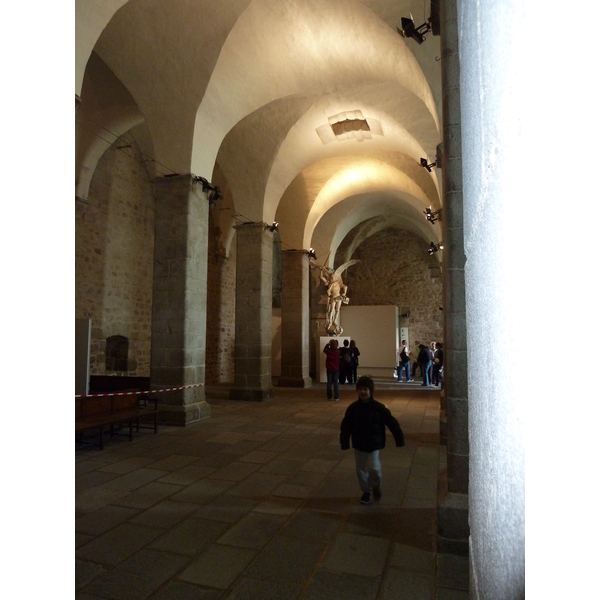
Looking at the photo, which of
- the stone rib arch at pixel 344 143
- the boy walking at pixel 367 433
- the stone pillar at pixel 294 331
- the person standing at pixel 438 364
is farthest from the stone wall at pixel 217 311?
the boy walking at pixel 367 433

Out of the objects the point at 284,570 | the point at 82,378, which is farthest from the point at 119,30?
the point at 284,570

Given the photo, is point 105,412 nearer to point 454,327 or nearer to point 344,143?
point 454,327

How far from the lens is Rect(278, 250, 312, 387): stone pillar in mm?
15141

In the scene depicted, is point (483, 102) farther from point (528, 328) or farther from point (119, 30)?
point (119, 30)

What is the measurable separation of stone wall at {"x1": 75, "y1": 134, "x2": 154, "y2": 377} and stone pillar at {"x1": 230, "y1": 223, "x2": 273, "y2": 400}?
319 cm

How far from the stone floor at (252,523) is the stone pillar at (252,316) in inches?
185

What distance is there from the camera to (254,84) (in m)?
9.52

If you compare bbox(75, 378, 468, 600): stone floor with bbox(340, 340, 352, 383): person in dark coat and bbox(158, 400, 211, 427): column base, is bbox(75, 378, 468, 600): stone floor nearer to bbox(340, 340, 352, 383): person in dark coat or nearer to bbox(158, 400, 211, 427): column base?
bbox(158, 400, 211, 427): column base

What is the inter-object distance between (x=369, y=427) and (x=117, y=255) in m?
10.4

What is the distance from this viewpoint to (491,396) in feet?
2.92

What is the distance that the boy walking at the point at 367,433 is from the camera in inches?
161

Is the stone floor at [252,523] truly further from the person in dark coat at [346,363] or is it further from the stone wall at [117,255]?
the person in dark coat at [346,363]

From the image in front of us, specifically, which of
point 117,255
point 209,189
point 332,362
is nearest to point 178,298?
point 209,189
